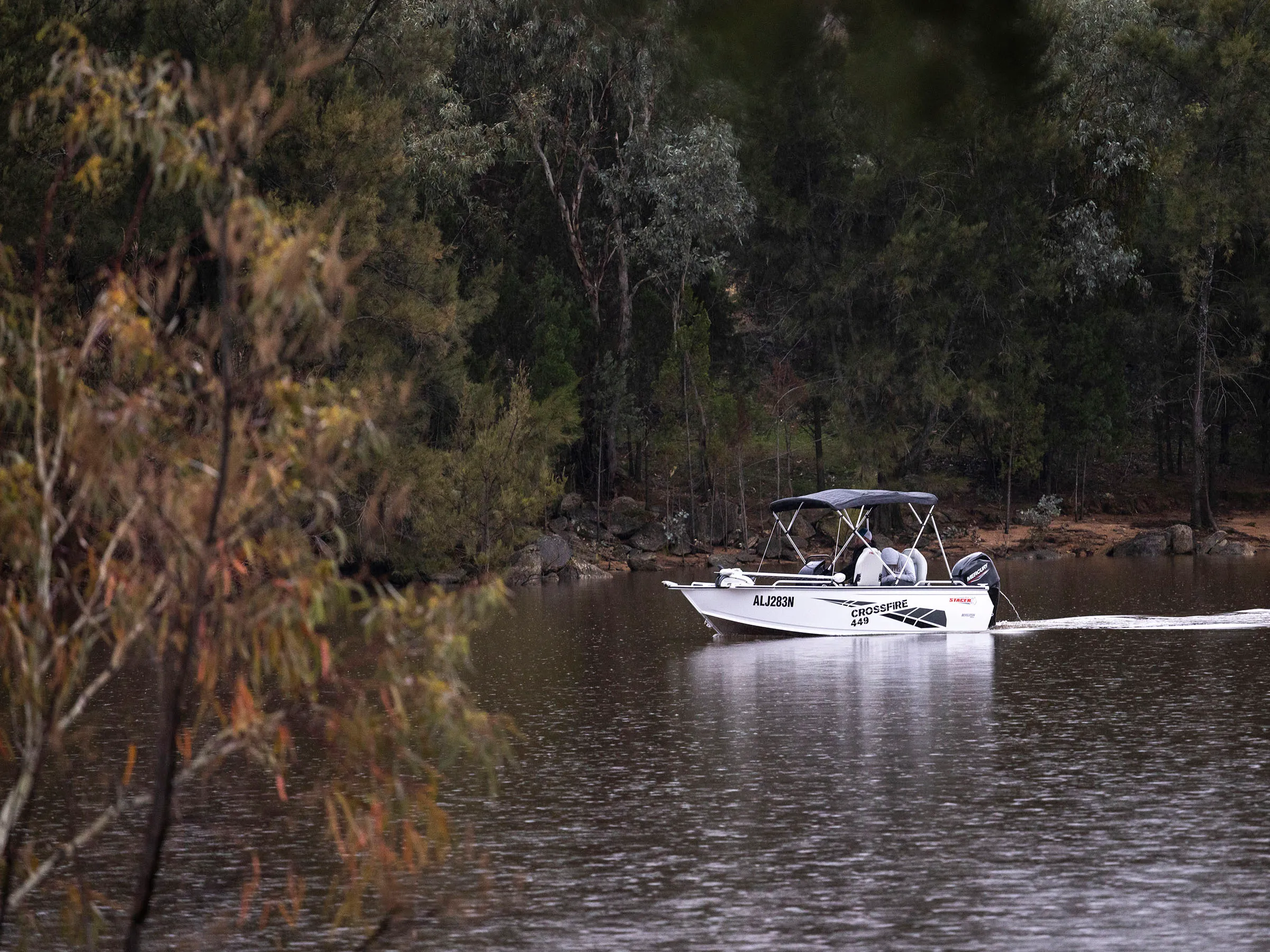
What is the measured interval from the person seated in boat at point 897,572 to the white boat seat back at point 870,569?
0.11 m

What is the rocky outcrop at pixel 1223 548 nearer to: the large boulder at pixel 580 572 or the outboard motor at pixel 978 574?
the large boulder at pixel 580 572

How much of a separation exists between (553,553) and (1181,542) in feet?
72.6

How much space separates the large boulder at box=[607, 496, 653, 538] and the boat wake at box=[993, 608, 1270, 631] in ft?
83.9

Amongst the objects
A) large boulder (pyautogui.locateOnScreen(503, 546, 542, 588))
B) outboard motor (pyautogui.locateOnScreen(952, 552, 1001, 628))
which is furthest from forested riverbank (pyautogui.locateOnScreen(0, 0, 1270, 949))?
outboard motor (pyautogui.locateOnScreen(952, 552, 1001, 628))

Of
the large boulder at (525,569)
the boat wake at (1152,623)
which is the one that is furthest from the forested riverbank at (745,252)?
the boat wake at (1152,623)

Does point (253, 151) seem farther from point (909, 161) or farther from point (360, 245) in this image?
point (909, 161)

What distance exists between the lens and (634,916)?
13.7m

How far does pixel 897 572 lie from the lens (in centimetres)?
3728

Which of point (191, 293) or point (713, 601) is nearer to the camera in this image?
point (713, 601)

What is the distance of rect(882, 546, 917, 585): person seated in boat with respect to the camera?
1451 inches

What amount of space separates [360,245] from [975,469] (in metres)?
35.6

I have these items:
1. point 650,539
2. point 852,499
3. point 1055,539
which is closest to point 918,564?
point 852,499

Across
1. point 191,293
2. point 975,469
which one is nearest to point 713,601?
point 191,293

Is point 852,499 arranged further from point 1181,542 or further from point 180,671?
point 180,671
